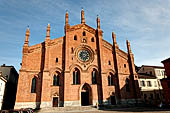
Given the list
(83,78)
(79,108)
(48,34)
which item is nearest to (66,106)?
(79,108)

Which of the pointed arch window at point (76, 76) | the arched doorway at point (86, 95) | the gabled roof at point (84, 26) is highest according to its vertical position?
the gabled roof at point (84, 26)

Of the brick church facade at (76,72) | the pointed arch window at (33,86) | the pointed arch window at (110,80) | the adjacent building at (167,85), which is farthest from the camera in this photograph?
the pointed arch window at (110,80)

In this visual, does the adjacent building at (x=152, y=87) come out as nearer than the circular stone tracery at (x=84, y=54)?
No

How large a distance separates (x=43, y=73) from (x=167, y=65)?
24528 mm

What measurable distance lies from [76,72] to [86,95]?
5283 millimetres

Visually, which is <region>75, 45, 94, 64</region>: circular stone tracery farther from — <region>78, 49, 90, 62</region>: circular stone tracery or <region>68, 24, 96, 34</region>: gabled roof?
<region>68, 24, 96, 34</region>: gabled roof

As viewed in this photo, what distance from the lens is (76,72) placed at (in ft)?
93.8

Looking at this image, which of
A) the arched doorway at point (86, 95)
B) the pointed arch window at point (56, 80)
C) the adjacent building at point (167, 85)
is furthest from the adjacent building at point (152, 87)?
the pointed arch window at point (56, 80)

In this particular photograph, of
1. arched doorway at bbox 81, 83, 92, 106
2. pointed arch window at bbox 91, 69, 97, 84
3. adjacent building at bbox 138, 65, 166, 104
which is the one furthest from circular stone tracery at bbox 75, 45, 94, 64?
adjacent building at bbox 138, 65, 166, 104

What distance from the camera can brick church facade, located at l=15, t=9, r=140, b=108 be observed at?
25.3 metres

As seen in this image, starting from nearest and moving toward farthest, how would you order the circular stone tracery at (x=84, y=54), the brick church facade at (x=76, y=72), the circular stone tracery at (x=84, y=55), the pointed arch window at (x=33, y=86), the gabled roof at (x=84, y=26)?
the brick church facade at (x=76, y=72)
the pointed arch window at (x=33, y=86)
the circular stone tracery at (x=84, y=54)
the circular stone tracery at (x=84, y=55)
the gabled roof at (x=84, y=26)

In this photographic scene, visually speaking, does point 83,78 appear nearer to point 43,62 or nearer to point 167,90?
point 43,62

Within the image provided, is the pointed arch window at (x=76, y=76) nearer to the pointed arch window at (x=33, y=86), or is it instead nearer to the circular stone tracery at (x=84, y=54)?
the circular stone tracery at (x=84, y=54)

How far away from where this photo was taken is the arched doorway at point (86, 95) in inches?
1078
